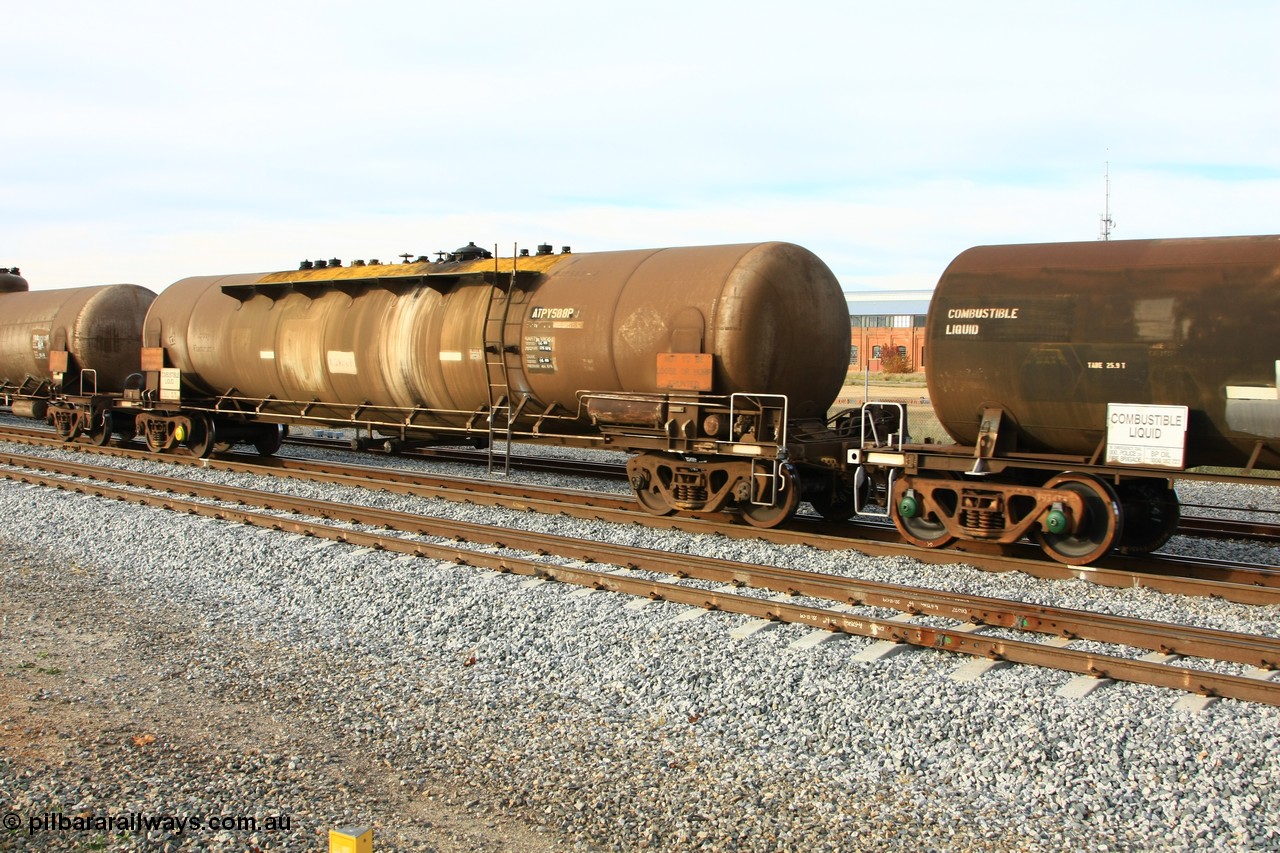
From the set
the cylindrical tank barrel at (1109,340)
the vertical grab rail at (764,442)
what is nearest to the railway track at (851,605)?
the vertical grab rail at (764,442)

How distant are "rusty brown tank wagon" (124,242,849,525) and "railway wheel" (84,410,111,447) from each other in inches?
180

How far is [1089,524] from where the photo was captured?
9.64 m

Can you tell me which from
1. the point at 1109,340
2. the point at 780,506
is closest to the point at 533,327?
the point at 780,506

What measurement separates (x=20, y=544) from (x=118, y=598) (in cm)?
352

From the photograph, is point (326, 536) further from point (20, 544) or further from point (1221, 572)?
point (1221, 572)

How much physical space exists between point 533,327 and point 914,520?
5841 millimetres

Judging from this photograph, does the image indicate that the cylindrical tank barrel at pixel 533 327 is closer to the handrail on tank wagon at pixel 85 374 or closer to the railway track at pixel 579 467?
the railway track at pixel 579 467

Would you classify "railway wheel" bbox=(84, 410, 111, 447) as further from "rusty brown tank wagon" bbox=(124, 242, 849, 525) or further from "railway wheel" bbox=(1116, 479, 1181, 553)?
"railway wheel" bbox=(1116, 479, 1181, 553)

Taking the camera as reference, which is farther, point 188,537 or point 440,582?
point 188,537

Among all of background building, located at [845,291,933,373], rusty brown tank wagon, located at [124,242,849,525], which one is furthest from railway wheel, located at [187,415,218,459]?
background building, located at [845,291,933,373]

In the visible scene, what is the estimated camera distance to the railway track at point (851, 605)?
674cm

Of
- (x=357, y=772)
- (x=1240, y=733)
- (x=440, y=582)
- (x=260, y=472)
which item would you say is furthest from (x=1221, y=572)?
(x=260, y=472)

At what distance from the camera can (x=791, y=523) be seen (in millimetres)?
12102

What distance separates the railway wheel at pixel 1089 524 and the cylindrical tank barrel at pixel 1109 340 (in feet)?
1.35
